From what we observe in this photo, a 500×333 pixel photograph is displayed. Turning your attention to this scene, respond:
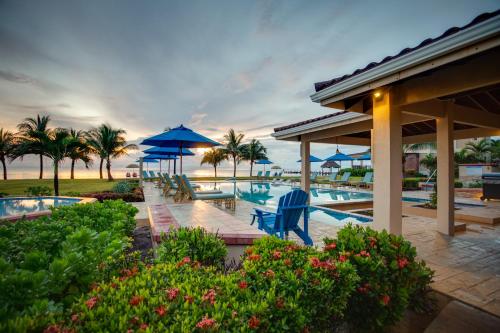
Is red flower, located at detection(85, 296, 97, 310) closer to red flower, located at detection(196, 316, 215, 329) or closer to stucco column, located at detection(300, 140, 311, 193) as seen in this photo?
red flower, located at detection(196, 316, 215, 329)

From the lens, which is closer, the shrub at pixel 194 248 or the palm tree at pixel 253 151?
the shrub at pixel 194 248

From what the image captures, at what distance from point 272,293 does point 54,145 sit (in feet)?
44.0

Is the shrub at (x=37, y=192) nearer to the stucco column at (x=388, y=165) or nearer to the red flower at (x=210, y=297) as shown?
the red flower at (x=210, y=297)

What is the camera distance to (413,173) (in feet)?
80.7

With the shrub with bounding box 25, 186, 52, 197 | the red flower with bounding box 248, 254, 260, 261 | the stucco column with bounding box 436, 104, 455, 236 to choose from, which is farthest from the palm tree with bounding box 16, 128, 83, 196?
the stucco column with bounding box 436, 104, 455, 236

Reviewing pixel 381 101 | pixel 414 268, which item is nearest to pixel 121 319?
pixel 414 268

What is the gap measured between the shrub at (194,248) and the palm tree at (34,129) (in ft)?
40.5

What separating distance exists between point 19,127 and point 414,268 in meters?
25.3

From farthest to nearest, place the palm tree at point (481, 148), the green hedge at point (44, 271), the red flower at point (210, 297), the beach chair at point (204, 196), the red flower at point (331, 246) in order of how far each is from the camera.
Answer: the palm tree at point (481, 148)
the beach chair at point (204, 196)
the red flower at point (331, 246)
the red flower at point (210, 297)
the green hedge at point (44, 271)

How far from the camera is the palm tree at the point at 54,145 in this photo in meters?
10.6

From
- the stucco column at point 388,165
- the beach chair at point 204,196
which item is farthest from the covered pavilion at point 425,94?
the beach chair at point 204,196

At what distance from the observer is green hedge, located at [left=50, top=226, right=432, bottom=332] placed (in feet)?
3.86

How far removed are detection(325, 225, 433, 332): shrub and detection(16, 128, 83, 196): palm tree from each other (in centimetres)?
1287

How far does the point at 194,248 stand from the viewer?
237 centimetres
